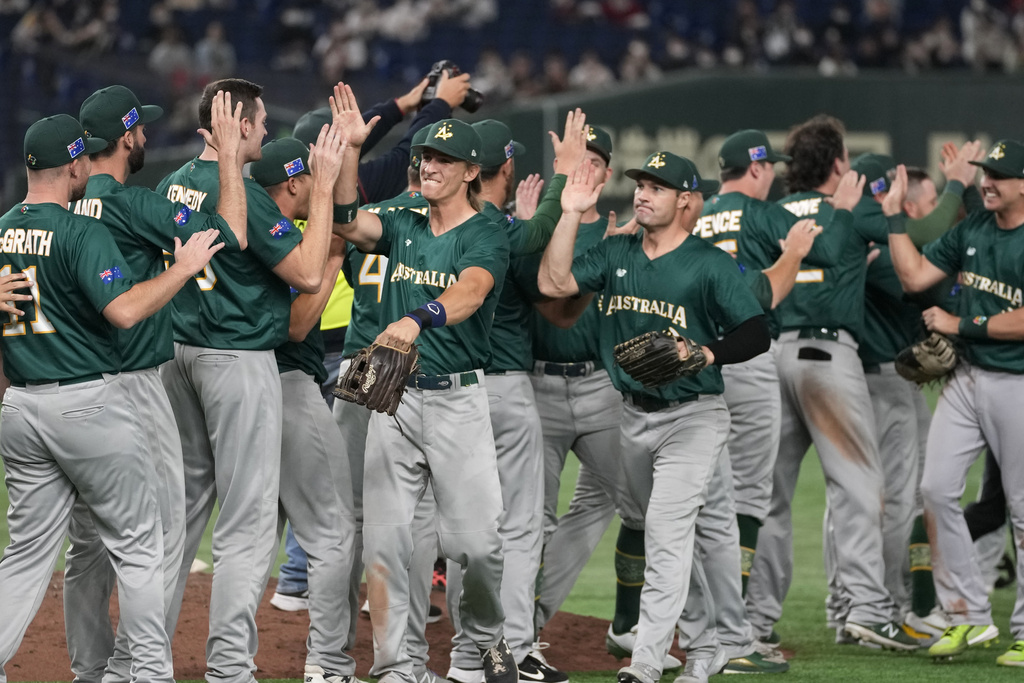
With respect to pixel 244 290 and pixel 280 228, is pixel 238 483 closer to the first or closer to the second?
pixel 244 290

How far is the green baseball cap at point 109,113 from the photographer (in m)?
5.02

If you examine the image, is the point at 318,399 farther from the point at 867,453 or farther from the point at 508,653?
the point at 867,453

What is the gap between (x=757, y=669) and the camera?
5.96 meters

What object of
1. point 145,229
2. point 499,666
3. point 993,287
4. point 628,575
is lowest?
point 499,666

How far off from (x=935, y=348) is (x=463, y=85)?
2670mm

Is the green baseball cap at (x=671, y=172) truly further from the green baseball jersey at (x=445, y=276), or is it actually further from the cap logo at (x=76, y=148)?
the cap logo at (x=76, y=148)

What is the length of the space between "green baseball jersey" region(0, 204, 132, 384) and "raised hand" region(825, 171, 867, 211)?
369 cm

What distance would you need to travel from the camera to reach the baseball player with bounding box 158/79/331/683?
5.01 meters

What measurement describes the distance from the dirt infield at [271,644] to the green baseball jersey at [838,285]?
1974 mm

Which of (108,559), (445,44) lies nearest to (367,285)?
(108,559)

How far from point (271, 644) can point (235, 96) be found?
8.40ft

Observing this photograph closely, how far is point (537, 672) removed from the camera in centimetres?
564

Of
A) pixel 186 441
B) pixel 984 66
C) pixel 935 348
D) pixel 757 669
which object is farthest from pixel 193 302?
pixel 984 66

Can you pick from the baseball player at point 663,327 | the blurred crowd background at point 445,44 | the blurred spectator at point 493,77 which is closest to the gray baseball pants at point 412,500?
the baseball player at point 663,327
